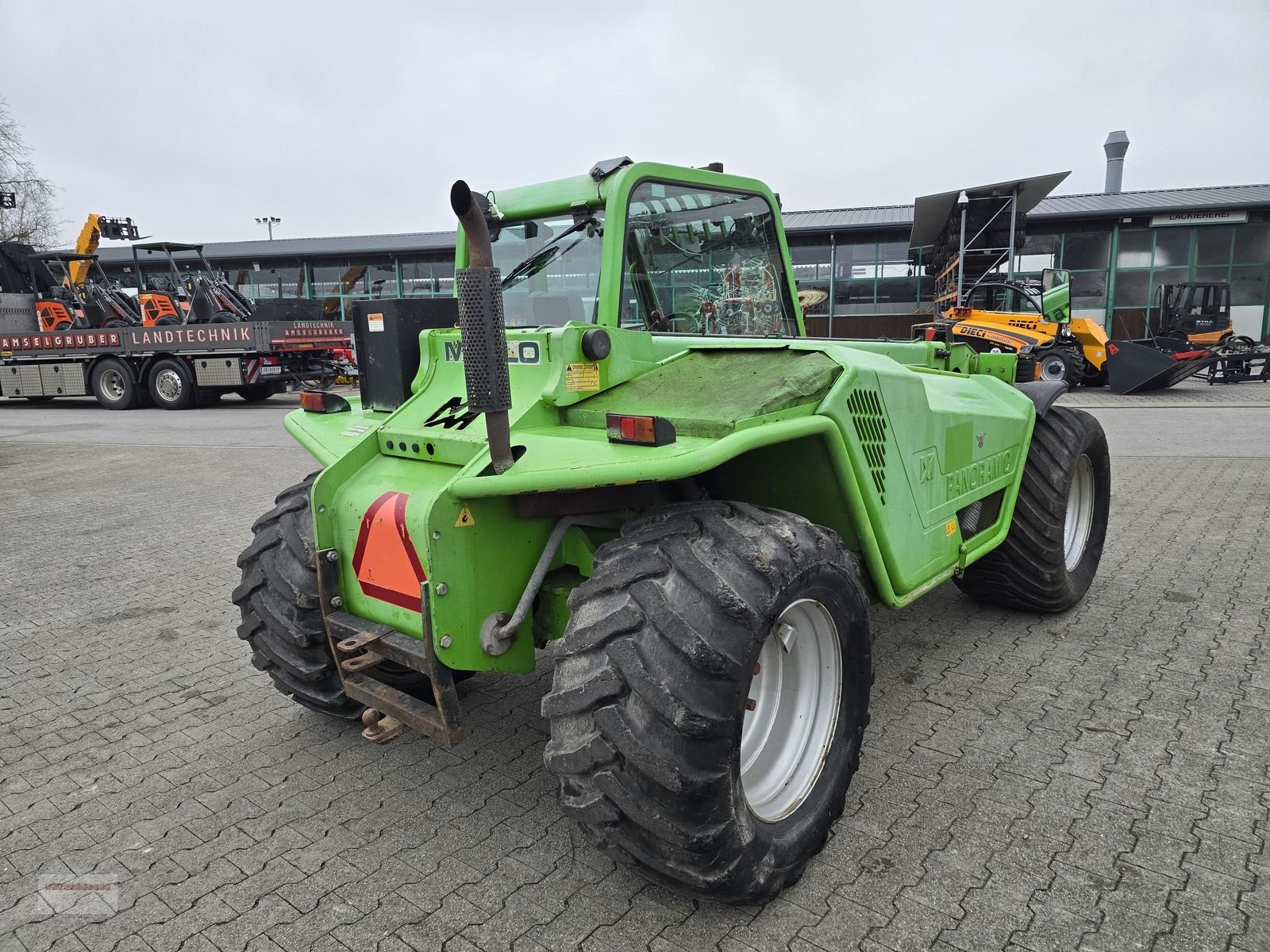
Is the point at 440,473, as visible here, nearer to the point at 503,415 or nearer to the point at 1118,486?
the point at 503,415

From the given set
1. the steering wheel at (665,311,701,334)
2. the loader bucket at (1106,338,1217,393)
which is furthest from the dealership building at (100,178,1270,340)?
the steering wheel at (665,311,701,334)

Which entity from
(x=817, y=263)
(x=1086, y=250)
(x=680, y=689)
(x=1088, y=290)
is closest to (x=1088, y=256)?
(x=1086, y=250)

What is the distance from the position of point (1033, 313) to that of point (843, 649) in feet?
53.4

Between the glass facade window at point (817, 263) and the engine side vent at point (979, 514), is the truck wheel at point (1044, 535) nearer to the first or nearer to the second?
the engine side vent at point (979, 514)

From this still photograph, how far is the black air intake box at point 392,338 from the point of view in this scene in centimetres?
318

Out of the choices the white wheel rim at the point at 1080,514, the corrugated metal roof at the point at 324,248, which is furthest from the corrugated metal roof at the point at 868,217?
the white wheel rim at the point at 1080,514

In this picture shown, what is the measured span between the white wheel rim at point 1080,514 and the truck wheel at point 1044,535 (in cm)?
3

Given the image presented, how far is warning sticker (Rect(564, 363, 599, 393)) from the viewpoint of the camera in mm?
2625

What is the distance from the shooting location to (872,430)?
279 centimetres

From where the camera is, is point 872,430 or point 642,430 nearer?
point 642,430

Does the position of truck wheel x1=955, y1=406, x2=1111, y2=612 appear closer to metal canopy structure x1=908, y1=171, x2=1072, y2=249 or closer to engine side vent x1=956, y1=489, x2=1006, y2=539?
engine side vent x1=956, y1=489, x2=1006, y2=539

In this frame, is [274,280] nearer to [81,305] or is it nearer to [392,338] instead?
[81,305]

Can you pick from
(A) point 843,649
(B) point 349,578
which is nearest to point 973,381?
(A) point 843,649

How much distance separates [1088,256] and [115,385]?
80.4 feet
